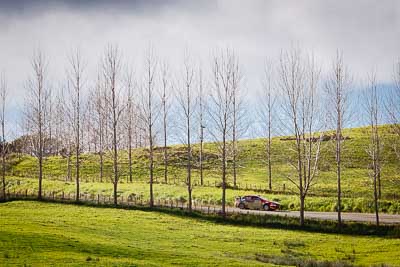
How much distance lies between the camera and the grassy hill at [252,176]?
54.3m

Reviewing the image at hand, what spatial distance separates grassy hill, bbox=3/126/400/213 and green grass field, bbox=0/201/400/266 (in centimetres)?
1139

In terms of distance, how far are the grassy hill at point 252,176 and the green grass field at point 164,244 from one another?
37.4 ft

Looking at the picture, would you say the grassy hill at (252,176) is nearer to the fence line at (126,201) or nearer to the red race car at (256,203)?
the fence line at (126,201)

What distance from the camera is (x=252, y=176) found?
7950 cm

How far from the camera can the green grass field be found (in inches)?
891

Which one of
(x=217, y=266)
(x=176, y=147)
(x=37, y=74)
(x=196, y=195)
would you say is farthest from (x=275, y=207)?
(x=176, y=147)

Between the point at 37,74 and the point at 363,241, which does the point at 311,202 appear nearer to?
the point at 363,241

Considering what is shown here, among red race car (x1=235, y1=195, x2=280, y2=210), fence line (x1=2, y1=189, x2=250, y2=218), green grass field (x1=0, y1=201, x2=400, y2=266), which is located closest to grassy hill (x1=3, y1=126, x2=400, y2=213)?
fence line (x1=2, y1=189, x2=250, y2=218)

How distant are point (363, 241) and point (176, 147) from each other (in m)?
73.0

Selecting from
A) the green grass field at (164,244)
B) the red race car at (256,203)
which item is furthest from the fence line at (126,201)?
the green grass field at (164,244)

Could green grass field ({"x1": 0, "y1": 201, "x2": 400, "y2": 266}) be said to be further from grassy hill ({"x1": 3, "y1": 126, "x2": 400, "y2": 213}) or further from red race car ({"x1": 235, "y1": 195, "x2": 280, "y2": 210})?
grassy hill ({"x1": 3, "y1": 126, "x2": 400, "y2": 213})

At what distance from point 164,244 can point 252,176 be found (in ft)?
168

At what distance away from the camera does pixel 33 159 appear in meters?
105

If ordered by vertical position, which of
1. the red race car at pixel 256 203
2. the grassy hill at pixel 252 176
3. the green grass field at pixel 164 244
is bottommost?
the green grass field at pixel 164 244
